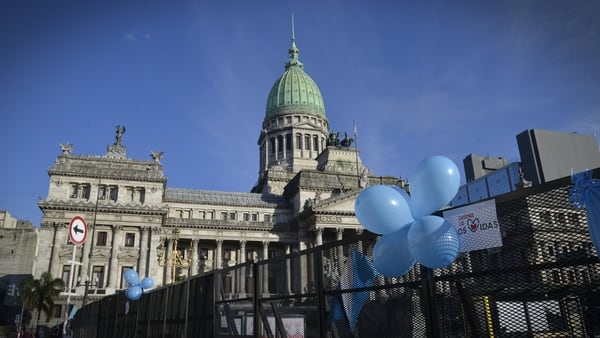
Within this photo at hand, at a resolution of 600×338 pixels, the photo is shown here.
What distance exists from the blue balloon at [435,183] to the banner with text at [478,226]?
1.76 feet

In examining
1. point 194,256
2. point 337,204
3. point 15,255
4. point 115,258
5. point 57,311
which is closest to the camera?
point 57,311

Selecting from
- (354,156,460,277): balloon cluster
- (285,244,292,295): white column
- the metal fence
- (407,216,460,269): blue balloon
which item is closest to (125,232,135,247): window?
the metal fence

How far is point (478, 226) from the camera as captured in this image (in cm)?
534

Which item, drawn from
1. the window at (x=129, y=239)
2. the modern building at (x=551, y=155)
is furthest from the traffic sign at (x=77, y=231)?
the modern building at (x=551, y=155)

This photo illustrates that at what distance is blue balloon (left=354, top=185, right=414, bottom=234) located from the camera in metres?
6.47

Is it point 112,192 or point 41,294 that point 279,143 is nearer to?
point 112,192

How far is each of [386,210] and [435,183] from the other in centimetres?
78

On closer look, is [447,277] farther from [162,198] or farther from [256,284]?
[162,198]

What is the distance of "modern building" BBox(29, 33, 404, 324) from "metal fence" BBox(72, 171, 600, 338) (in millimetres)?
37207

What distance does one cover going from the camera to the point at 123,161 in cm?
5653

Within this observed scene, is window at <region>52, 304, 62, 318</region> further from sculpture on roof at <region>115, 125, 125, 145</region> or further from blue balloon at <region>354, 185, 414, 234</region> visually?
blue balloon at <region>354, 185, 414, 234</region>

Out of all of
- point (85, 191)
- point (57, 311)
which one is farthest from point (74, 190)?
point (57, 311)

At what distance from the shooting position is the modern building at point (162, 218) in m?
50.6

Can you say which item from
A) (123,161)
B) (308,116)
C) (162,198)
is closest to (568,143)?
(308,116)
